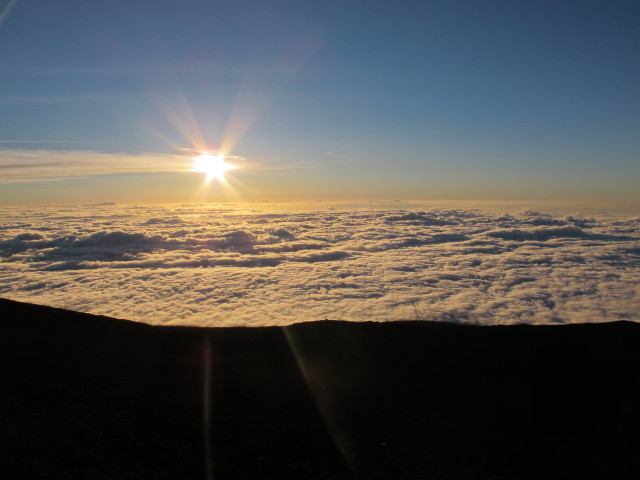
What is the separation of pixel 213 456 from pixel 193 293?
2621 centimetres

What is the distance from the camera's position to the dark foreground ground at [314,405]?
6.36 meters

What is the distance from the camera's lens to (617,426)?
799 centimetres

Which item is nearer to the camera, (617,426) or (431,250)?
(617,426)

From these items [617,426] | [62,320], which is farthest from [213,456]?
[62,320]

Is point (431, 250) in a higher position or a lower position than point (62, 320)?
lower

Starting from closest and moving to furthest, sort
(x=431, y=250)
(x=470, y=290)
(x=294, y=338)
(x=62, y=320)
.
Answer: (x=294, y=338), (x=62, y=320), (x=470, y=290), (x=431, y=250)

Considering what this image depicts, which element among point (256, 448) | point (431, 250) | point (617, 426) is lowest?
point (431, 250)

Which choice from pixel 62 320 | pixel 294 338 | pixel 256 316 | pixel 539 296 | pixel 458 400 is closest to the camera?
pixel 458 400

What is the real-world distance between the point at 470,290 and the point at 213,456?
29.8 metres

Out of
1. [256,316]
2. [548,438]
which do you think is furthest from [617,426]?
[256,316]

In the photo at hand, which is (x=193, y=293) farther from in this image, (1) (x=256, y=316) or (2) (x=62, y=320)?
(2) (x=62, y=320)

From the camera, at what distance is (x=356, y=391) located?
9.43 meters

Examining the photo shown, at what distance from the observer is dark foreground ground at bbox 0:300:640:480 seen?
6.36 m

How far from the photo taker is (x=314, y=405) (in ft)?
27.9
